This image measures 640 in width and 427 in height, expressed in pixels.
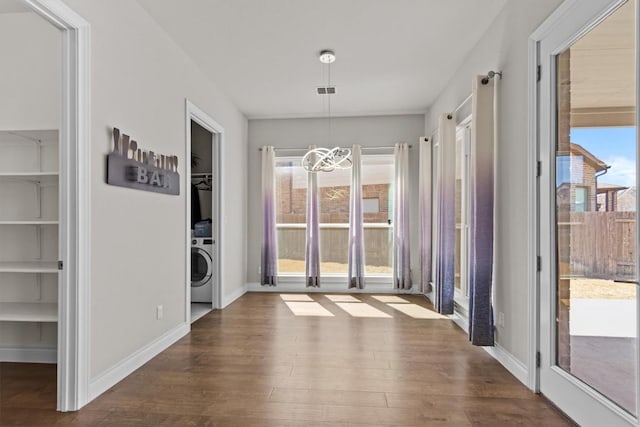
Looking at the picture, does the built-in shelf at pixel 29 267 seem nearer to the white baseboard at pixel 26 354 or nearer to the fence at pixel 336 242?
the white baseboard at pixel 26 354

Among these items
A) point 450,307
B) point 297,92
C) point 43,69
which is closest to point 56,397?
point 43,69

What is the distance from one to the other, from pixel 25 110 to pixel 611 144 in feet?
13.1

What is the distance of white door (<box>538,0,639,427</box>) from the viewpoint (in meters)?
1.73

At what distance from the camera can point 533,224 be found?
96.9 inches

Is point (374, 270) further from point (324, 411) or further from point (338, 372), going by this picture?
point (324, 411)

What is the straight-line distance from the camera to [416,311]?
4637 mm

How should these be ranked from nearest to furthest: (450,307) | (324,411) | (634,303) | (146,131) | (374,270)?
(634,303) < (324,411) < (146,131) < (450,307) < (374,270)

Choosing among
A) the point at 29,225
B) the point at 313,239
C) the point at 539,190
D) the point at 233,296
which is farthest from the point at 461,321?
the point at 29,225

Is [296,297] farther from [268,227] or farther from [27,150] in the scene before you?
[27,150]

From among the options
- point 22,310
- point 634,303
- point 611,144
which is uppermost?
point 611,144

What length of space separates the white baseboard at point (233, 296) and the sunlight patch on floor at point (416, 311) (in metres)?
2.25

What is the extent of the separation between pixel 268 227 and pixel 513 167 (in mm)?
3871

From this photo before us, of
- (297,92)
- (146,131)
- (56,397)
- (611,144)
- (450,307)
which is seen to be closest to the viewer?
(611,144)

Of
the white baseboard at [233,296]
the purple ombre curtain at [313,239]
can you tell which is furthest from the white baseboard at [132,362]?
the purple ombre curtain at [313,239]
